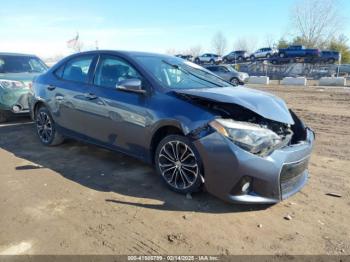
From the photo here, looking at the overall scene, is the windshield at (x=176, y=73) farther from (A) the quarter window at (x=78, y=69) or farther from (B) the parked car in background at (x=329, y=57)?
(B) the parked car in background at (x=329, y=57)

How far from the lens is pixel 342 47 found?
185 ft

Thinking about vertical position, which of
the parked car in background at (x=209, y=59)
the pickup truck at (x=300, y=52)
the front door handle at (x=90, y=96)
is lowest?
the front door handle at (x=90, y=96)

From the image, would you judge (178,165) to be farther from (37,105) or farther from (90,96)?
(37,105)

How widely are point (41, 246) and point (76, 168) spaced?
2.00m

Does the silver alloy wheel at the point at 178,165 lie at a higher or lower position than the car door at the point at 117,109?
lower

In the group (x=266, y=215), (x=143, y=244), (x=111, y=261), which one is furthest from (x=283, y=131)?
(x=111, y=261)

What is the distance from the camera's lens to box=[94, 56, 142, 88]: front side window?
4363mm

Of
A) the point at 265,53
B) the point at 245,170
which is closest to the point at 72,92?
the point at 245,170

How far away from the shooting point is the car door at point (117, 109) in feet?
13.5

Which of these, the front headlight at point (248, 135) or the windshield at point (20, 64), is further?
the windshield at point (20, 64)

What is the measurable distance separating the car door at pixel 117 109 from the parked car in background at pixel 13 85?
11.6 ft

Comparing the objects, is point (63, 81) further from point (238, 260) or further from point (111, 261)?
point (238, 260)

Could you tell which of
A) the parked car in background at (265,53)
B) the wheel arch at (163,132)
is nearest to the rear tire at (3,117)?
the wheel arch at (163,132)

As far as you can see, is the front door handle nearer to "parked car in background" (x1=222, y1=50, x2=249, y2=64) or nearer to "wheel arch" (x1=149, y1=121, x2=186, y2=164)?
"wheel arch" (x1=149, y1=121, x2=186, y2=164)
